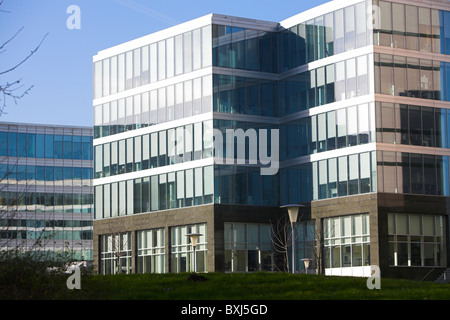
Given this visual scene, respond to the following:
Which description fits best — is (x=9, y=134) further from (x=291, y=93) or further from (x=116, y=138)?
(x=291, y=93)

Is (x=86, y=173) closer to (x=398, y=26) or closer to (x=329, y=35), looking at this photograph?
(x=329, y=35)

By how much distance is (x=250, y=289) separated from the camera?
92.4 feet

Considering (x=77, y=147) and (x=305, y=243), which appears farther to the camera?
(x=77, y=147)

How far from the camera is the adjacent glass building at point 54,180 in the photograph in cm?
10362

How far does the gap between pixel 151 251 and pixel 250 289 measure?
43299 millimetres

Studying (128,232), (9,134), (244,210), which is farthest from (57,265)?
(9,134)

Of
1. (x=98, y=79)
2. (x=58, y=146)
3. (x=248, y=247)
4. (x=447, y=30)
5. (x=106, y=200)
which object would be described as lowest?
(x=248, y=247)

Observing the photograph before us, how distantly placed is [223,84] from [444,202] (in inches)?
724

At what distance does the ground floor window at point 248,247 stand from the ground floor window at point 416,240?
10.8 meters

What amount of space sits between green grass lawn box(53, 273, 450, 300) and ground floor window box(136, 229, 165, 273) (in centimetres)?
3662

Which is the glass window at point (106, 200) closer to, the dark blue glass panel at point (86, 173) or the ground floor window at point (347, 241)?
the ground floor window at point (347, 241)

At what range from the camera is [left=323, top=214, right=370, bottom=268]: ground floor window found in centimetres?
6050

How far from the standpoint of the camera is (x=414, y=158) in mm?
61688

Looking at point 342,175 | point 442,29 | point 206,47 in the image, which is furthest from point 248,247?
point 442,29
